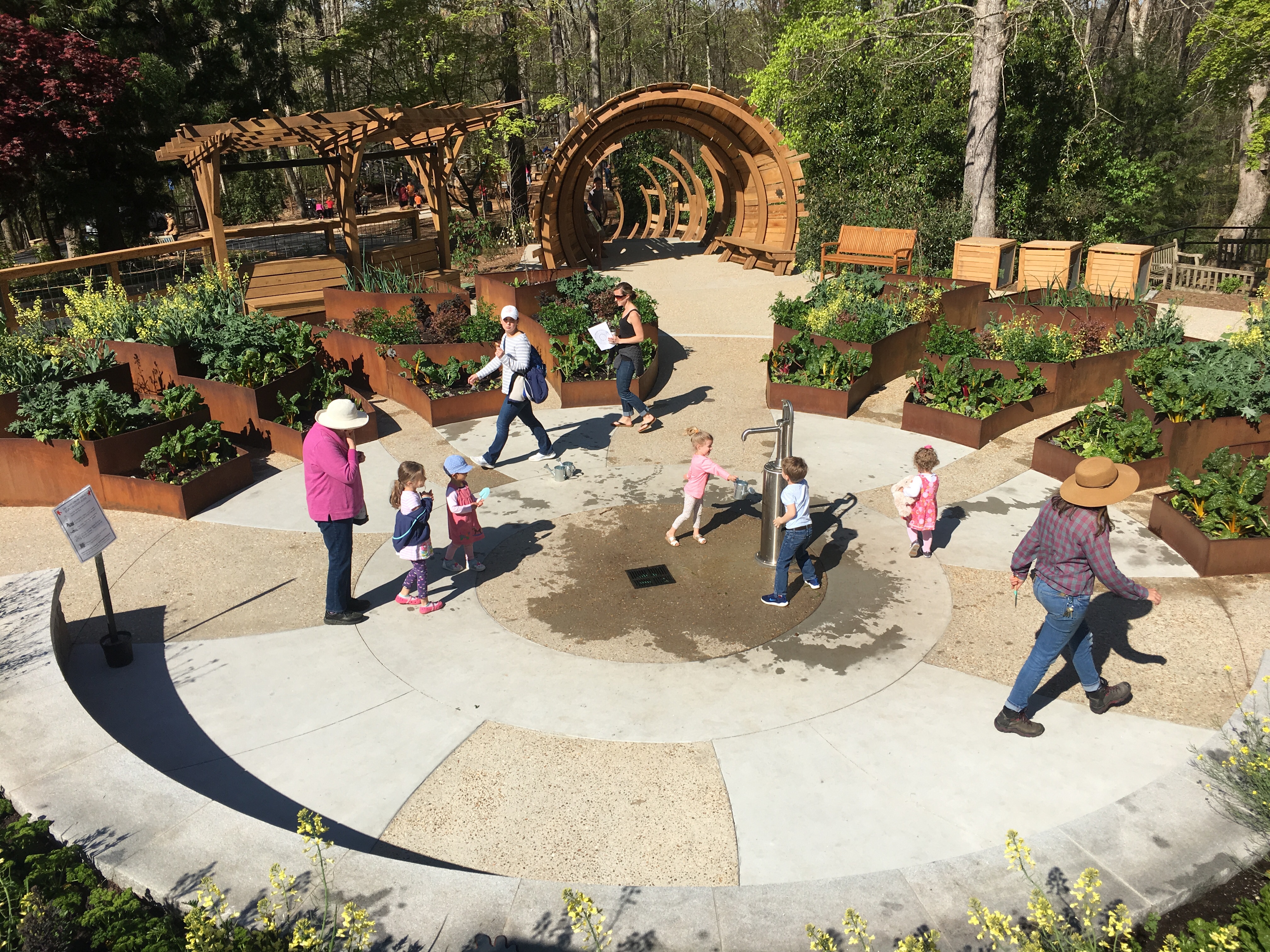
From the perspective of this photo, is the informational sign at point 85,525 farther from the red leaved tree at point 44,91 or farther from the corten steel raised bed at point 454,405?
the red leaved tree at point 44,91

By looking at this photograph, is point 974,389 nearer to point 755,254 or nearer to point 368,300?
point 368,300

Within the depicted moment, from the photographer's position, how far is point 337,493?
253 inches

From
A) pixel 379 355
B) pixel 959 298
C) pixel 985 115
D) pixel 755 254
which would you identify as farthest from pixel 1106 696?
pixel 755 254

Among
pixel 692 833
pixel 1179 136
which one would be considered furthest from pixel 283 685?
pixel 1179 136

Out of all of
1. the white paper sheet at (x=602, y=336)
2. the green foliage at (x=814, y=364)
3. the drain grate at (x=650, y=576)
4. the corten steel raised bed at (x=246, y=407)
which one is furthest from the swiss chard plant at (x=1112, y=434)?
the corten steel raised bed at (x=246, y=407)

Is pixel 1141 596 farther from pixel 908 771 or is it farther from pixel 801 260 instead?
pixel 801 260

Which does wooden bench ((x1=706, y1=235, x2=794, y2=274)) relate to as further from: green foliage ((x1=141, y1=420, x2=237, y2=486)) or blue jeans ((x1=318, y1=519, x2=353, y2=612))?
blue jeans ((x1=318, y1=519, x2=353, y2=612))

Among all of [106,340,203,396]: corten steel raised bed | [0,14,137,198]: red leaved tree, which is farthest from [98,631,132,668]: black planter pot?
[0,14,137,198]: red leaved tree

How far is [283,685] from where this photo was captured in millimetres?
6062

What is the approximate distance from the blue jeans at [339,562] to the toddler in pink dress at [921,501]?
4339 millimetres

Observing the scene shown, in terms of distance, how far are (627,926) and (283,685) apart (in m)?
3.29

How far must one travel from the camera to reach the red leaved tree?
17359 mm

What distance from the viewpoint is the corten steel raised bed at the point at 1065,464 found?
8.56 metres

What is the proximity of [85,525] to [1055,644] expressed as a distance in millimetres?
6076
